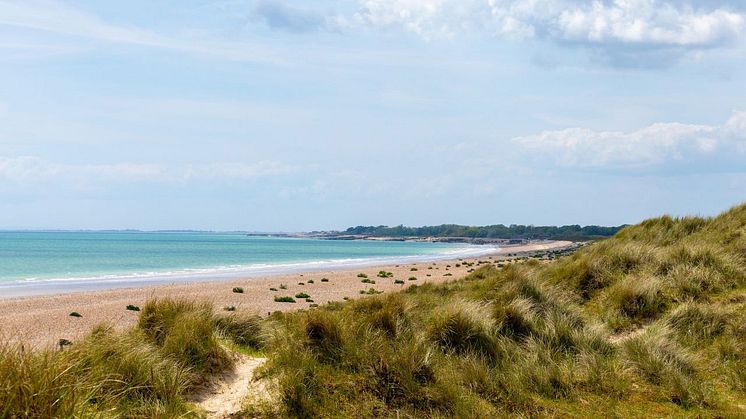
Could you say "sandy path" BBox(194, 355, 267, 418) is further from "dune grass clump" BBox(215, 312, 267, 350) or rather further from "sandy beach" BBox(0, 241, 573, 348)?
"sandy beach" BBox(0, 241, 573, 348)

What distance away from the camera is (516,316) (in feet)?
36.0

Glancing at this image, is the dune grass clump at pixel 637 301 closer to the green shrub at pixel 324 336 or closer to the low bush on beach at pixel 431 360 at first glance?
the low bush on beach at pixel 431 360

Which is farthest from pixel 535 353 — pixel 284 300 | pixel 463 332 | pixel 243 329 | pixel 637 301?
pixel 284 300

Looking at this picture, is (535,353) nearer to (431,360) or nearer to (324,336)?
(431,360)

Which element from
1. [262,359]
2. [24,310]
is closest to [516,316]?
[262,359]

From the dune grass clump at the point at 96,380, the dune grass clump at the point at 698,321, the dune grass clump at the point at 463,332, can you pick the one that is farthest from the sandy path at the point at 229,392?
the dune grass clump at the point at 698,321

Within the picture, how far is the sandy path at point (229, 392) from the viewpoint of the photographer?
6664 millimetres

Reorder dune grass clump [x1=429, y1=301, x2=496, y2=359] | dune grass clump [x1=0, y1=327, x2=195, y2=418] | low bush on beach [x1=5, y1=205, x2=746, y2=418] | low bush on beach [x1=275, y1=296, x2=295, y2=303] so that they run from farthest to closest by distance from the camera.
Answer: low bush on beach [x1=275, y1=296, x2=295, y2=303]
dune grass clump [x1=429, y1=301, x2=496, y2=359]
low bush on beach [x1=5, y1=205, x2=746, y2=418]
dune grass clump [x1=0, y1=327, x2=195, y2=418]

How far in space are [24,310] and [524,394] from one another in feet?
83.5

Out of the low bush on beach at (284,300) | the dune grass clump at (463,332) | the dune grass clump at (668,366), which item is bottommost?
the low bush on beach at (284,300)

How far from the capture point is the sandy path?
6.66 meters

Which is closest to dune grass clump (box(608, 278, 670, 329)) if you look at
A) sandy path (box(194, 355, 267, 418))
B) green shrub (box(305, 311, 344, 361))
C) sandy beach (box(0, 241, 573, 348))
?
green shrub (box(305, 311, 344, 361))

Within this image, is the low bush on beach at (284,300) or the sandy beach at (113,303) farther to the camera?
the low bush on beach at (284,300)

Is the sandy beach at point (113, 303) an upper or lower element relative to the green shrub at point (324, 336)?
lower
